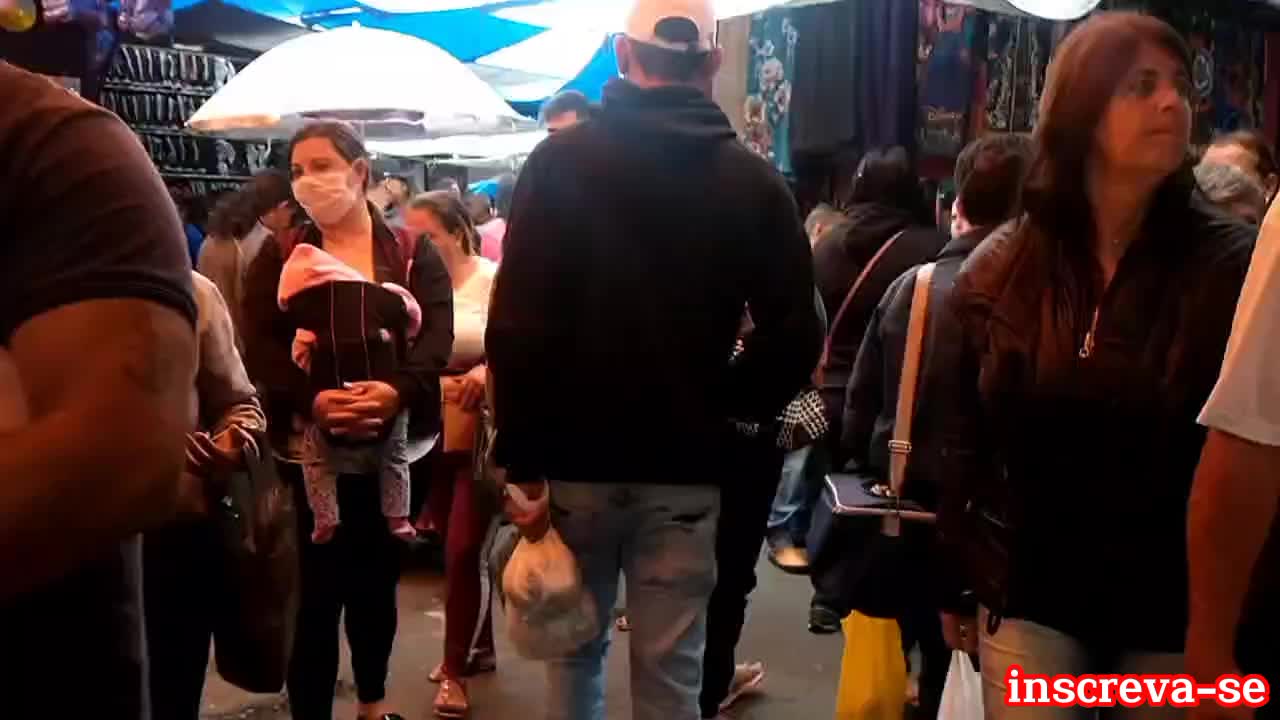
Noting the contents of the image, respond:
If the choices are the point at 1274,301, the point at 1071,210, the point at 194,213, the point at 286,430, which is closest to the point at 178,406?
the point at 1274,301

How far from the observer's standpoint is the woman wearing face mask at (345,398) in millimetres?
3383

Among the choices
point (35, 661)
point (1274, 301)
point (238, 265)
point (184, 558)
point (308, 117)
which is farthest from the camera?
point (238, 265)

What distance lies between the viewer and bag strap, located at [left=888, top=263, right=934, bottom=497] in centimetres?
332

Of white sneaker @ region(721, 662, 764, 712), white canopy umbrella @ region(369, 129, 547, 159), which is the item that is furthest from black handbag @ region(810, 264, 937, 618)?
white canopy umbrella @ region(369, 129, 547, 159)

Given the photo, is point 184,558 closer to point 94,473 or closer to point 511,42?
point 94,473

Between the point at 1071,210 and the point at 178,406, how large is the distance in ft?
5.08

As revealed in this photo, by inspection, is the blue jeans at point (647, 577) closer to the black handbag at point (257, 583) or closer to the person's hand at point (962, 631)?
the person's hand at point (962, 631)

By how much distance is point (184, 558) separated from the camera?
2924 millimetres

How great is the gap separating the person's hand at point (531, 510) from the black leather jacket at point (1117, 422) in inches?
38.0

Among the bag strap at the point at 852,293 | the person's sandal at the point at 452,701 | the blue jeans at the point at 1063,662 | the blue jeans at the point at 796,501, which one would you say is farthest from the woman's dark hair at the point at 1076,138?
the blue jeans at the point at 796,501

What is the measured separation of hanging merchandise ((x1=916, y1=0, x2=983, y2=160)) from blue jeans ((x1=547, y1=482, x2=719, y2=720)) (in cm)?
391

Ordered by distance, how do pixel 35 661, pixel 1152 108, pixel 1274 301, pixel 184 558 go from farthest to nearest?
pixel 184 558 < pixel 1152 108 < pixel 1274 301 < pixel 35 661

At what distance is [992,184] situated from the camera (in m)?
3.33

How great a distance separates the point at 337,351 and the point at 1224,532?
232 cm
